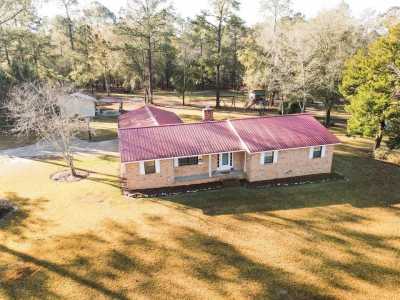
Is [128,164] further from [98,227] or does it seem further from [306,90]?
[306,90]

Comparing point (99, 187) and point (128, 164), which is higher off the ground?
point (128, 164)

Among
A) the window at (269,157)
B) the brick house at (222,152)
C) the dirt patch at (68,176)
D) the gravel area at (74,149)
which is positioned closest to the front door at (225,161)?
the brick house at (222,152)

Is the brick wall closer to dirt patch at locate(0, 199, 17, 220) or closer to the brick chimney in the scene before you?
the brick chimney

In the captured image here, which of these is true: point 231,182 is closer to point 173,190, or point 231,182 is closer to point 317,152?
point 173,190

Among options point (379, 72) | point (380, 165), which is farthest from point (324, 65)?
point (380, 165)

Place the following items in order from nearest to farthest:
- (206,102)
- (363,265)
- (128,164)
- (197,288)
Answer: (197,288) → (363,265) → (128,164) → (206,102)
